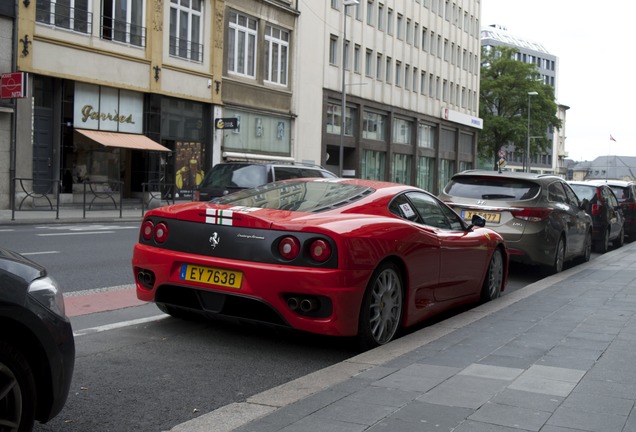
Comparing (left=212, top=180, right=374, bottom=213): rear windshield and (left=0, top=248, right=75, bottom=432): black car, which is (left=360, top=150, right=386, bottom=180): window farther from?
(left=0, top=248, right=75, bottom=432): black car

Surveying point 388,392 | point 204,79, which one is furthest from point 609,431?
point 204,79

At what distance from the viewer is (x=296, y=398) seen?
411 cm

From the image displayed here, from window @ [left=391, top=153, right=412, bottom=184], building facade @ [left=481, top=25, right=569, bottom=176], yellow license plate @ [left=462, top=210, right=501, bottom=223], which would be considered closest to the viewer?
yellow license plate @ [left=462, top=210, right=501, bottom=223]

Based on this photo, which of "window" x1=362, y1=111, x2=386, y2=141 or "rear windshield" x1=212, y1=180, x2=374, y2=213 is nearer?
"rear windshield" x1=212, y1=180, x2=374, y2=213

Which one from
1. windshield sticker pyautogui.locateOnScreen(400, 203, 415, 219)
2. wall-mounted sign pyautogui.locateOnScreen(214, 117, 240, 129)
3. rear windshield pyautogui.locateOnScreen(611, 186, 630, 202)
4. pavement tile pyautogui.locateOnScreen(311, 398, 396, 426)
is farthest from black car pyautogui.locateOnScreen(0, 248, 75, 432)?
wall-mounted sign pyautogui.locateOnScreen(214, 117, 240, 129)

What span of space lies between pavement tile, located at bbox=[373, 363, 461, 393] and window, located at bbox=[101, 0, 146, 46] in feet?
81.2

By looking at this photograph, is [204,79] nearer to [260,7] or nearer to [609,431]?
[260,7]

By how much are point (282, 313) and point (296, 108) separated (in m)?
34.3

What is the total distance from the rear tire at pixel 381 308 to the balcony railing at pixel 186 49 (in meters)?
26.2

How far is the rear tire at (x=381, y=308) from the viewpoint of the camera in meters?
5.45

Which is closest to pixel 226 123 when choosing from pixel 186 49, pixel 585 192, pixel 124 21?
pixel 186 49

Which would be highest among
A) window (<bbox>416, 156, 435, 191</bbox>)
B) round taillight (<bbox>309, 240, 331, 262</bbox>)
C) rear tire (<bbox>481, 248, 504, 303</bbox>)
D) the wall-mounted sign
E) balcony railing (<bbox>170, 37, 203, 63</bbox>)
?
balcony railing (<bbox>170, 37, 203, 63</bbox>)

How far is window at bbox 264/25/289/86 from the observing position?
121 feet

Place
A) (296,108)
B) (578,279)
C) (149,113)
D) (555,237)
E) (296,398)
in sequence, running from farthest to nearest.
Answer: (296,108) → (149,113) → (555,237) → (578,279) → (296,398)
